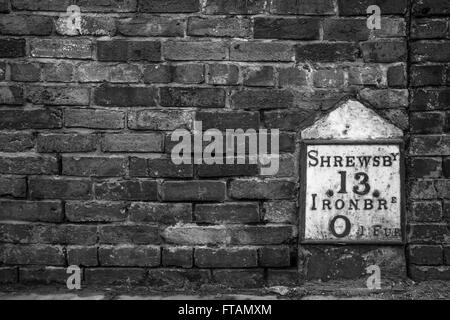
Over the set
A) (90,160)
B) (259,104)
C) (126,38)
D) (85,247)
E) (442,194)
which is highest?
(126,38)

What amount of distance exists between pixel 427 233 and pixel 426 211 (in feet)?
0.29

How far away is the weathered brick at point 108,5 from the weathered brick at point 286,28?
505mm

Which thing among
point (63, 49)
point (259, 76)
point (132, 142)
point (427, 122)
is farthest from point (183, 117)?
point (427, 122)

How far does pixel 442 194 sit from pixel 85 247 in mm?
1454

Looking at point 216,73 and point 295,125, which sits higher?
point 216,73

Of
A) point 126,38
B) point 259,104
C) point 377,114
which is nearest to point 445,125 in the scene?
point 377,114

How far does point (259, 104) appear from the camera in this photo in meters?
1.86

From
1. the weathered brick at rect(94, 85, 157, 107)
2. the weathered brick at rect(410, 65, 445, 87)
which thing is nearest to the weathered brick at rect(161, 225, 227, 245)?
the weathered brick at rect(94, 85, 157, 107)

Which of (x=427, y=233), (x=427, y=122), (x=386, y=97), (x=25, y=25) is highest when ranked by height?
(x=25, y=25)

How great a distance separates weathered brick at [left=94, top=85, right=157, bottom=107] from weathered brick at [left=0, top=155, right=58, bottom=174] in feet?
1.02

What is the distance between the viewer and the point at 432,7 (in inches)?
71.6

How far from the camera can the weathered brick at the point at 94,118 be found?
73.0 inches

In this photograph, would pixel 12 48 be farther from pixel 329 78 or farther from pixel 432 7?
pixel 432 7

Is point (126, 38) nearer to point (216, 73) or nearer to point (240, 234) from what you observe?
point (216, 73)
